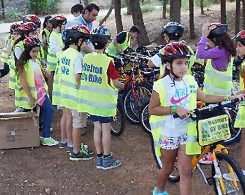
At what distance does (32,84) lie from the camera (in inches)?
226

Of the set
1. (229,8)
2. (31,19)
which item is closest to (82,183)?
(31,19)

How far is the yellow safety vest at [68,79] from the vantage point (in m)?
5.13

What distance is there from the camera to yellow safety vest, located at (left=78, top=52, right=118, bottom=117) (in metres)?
4.75

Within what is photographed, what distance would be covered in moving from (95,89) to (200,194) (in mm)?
1822

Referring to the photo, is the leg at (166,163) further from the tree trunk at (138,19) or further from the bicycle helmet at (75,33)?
the tree trunk at (138,19)

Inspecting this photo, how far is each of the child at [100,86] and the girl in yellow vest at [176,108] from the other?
126 centimetres

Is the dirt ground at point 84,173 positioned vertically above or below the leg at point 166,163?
below

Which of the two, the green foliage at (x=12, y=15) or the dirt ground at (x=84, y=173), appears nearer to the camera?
the dirt ground at (x=84, y=173)

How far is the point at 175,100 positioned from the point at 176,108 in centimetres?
16

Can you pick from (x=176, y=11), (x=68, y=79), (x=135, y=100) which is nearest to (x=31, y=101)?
(x=68, y=79)

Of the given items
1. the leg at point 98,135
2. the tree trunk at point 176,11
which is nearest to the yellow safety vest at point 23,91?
the leg at point 98,135

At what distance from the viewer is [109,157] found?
519cm

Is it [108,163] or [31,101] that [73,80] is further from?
[108,163]

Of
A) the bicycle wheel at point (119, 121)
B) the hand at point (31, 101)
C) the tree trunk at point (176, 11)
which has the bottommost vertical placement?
the bicycle wheel at point (119, 121)
